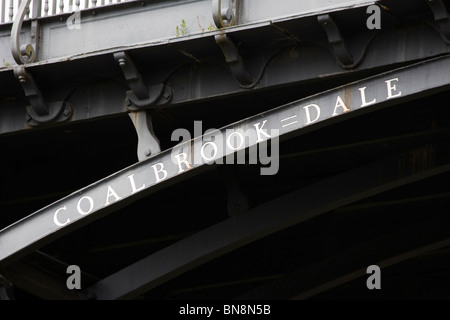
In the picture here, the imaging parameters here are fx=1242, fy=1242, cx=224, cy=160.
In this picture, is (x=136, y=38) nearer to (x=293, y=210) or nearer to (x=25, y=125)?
(x=25, y=125)

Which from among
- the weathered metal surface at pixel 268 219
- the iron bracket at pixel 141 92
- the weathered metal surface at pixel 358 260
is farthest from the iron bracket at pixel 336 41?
the weathered metal surface at pixel 358 260

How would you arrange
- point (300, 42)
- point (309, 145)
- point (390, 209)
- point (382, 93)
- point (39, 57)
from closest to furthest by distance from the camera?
point (382, 93), point (300, 42), point (39, 57), point (309, 145), point (390, 209)

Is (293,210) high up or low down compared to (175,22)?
down

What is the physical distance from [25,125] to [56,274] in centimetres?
205

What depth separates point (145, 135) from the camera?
47.4 ft

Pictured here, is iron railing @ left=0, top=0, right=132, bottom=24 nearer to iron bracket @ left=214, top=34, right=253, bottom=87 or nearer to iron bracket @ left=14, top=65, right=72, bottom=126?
iron bracket @ left=14, top=65, right=72, bottom=126

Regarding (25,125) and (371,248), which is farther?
(371,248)

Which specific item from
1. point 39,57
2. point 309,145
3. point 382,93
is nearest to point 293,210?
point 309,145

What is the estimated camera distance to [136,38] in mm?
14656

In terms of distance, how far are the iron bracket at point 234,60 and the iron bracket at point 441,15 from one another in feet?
7.34

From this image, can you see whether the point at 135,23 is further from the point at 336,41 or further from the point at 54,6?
the point at 336,41

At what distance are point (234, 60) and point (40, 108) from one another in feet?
8.50

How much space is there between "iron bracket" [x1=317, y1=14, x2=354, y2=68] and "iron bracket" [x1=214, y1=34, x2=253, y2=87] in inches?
41.6

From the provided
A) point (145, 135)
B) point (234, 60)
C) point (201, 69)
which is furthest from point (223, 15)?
point (145, 135)
